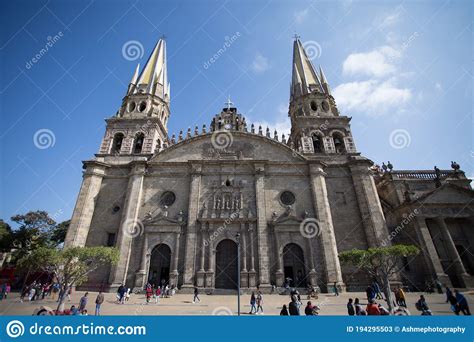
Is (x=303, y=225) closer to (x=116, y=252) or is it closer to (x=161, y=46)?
(x=116, y=252)

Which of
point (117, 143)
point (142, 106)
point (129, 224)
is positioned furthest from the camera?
point (142, 106)

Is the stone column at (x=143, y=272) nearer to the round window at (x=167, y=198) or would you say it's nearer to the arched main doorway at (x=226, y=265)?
the round window at (x=167, y=198)

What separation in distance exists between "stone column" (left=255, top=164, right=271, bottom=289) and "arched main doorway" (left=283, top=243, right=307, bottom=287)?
78.3 inches

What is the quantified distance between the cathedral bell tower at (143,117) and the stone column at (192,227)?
5.90 metres

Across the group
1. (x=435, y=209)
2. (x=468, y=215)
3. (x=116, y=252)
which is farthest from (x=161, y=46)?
(x=468, y=215)

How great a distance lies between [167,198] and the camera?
2402 centimetres

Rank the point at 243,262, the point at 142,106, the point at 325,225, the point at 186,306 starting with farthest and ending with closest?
the point at 142,106 < the point at 325,225 < the point at 243,262 < the point at 186,306

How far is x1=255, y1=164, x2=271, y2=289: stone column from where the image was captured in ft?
64.6

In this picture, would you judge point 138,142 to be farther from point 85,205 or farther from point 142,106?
point 85,205

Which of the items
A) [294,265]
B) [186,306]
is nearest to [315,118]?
[294,265]

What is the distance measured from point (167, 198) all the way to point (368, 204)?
754 inches

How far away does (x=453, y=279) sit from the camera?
20.7 metres

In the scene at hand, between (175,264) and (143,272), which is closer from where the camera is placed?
(143,272)

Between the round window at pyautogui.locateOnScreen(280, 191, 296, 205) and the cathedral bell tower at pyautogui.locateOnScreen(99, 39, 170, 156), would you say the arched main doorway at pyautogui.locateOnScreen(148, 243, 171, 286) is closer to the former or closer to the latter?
the cathedral bell tower at pyautogui.locateOnScreen(99, 39, 170, 156)
